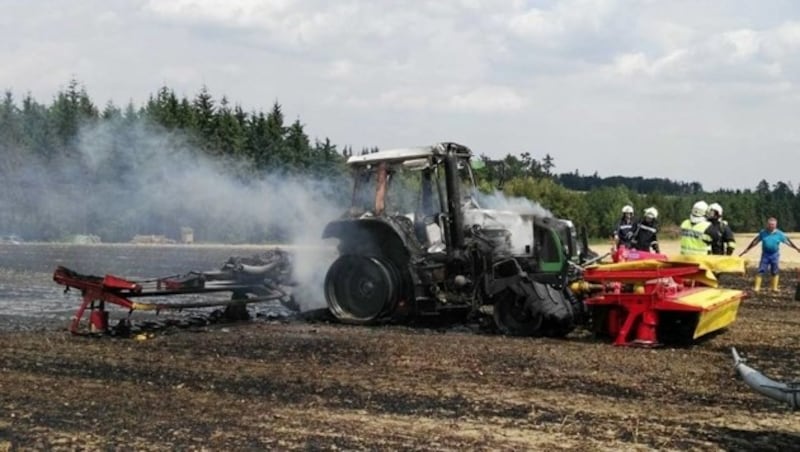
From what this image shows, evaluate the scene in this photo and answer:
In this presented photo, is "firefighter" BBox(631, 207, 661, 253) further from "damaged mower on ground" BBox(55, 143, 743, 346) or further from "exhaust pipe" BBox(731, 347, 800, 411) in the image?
"exhaust pipe" BBox(731, 347, 800, 411)

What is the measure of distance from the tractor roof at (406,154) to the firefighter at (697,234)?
5009mm

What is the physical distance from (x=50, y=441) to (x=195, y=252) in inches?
1046

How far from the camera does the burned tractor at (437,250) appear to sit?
36.7 ft

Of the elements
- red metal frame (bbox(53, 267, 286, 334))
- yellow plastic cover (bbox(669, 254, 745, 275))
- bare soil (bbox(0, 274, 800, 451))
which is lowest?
bare soil (bbox(0, 274, 800, 451))

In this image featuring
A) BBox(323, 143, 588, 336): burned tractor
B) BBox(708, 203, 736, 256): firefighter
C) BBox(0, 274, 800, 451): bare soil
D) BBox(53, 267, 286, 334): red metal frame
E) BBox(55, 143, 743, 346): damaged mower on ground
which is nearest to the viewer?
BBox(0, 274, 800, 451): bare soil

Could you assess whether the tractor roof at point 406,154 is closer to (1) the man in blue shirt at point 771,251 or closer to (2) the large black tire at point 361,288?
(2) the large black tire at point 361,288

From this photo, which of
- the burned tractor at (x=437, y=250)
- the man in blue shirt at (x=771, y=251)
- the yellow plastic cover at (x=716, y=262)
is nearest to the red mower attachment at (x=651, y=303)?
the yellow plastic cover at (x=716, y=262)

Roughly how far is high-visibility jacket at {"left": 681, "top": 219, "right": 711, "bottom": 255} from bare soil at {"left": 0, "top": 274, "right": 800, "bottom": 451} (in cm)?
389

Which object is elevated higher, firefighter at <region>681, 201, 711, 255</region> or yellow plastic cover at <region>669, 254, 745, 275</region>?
firefighter at <region>681, 201, 711, 255</region>

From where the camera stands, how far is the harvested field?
5934 millimetres

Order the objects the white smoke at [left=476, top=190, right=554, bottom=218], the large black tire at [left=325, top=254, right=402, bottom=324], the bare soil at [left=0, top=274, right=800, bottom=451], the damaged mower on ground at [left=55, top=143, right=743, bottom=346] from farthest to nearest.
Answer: the white smoke at [left=476, top=190, right=554, bottom=218]
the large black tire at [left=325, top=254, right=402, bottom=324]
the damaged mower on ground at [left=55, top=143, right=743, bottom=346]
the bare soil at [left=0, top=274, right=800, bottom=451]

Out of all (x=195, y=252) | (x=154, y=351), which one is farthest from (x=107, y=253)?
(x=154, y=351)

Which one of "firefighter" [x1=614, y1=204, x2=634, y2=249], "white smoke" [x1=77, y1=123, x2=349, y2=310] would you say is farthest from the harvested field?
"firefighter" [x1=614, y1=204, x2=634, y2=249]

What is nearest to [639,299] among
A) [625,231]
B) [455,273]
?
[455,273]
